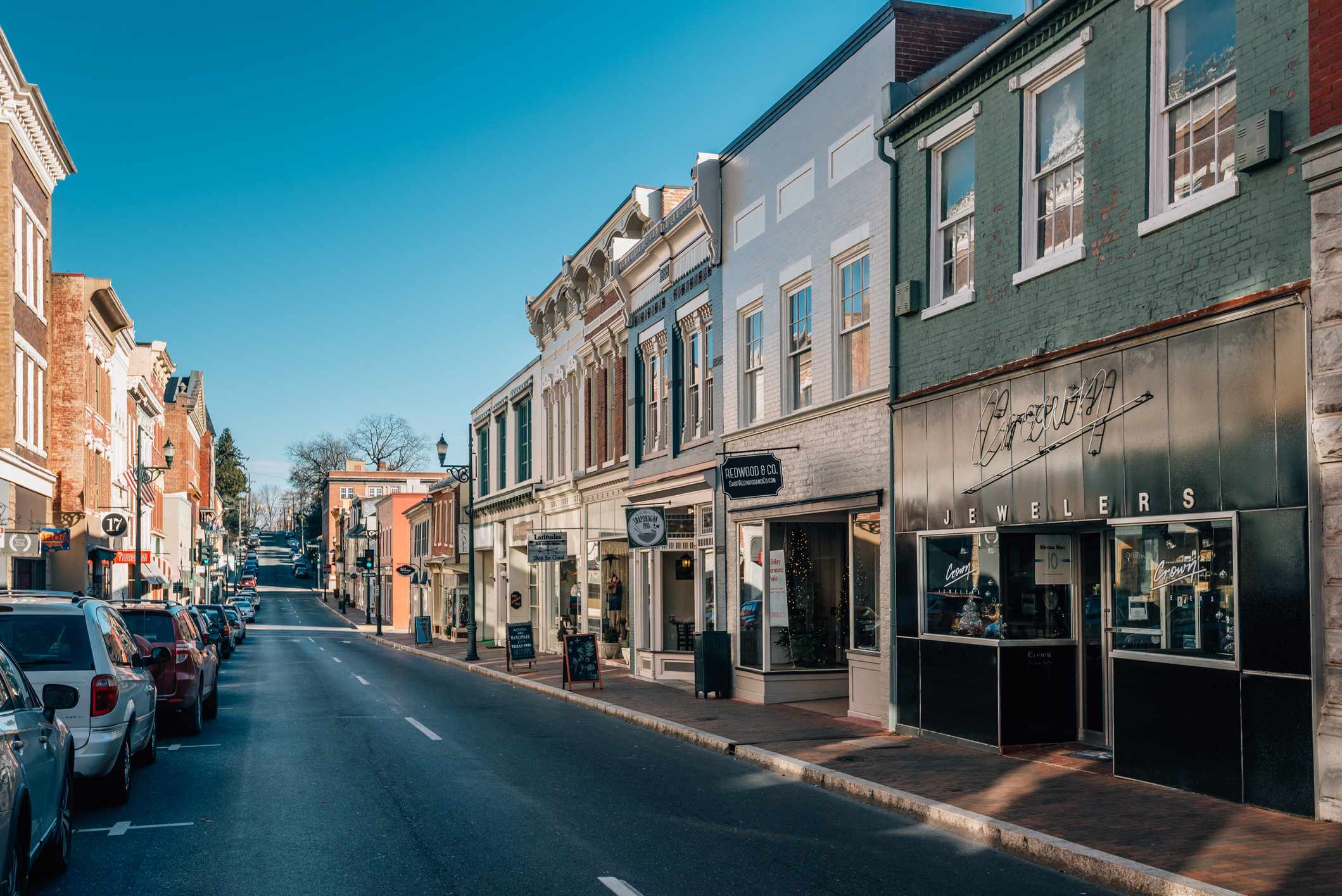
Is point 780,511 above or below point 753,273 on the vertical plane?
below

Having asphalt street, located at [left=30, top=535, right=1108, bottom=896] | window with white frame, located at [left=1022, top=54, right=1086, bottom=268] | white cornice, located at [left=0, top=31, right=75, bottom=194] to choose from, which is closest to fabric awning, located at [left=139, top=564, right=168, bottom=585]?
white cornice, located at [left=0, top=31, right=75, bottom=194]

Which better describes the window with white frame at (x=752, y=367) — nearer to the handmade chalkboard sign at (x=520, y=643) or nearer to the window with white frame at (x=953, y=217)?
the window with white frame at (x=953, y=217)

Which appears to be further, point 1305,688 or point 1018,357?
point 1018,357

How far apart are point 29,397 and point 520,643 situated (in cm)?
1386

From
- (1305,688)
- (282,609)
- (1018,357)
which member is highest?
(1018,357)

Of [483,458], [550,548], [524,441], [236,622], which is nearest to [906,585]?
[550,548]

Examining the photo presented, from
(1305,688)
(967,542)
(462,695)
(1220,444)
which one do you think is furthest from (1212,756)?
(462,695)

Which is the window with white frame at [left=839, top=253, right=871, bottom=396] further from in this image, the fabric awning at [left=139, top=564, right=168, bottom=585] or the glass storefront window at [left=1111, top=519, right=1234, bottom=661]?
the fabric awning at [left=139, top=564, right=168, bottom=585]

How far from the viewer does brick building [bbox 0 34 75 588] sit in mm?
27062

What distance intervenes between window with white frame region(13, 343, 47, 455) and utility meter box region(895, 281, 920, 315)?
72.3 ft

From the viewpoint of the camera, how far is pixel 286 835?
8.79m

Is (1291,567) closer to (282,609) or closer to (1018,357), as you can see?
(1018,357)

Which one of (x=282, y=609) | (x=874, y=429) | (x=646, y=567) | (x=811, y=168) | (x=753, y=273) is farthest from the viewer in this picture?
(x=282, y=609)

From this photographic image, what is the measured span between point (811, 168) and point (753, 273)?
2409 mm
